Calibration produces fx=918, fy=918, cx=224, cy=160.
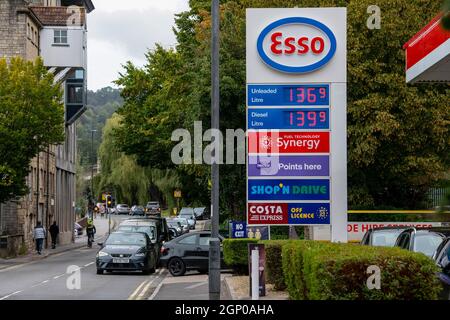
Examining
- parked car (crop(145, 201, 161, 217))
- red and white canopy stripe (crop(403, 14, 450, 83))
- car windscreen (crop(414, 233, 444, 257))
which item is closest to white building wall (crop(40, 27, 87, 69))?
parked car (crop(145, 201, 161, 217))

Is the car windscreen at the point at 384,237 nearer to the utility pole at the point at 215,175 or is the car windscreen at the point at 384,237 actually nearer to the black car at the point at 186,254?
the utility pole at the point at 215,175

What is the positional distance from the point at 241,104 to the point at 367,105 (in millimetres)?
4704

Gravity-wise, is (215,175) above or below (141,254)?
above

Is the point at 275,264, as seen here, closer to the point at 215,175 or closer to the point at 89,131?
the point at 215,175

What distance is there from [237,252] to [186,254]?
413 centimetres

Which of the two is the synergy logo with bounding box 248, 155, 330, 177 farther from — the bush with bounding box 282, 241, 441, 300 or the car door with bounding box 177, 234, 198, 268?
the car door with bounding box 177, 234, 198, 268

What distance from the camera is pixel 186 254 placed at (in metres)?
29.9

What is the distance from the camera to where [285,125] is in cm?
2002

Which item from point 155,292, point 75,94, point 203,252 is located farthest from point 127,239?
point 75,94

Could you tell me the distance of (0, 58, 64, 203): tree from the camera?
128ft

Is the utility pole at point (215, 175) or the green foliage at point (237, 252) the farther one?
the green foliage at point (237, 252)

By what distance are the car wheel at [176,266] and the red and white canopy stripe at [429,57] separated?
10948mm

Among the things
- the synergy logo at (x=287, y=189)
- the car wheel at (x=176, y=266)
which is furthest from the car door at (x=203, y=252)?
the synergy logo at (x=287, y=189)

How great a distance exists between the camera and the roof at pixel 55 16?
2253 inches
